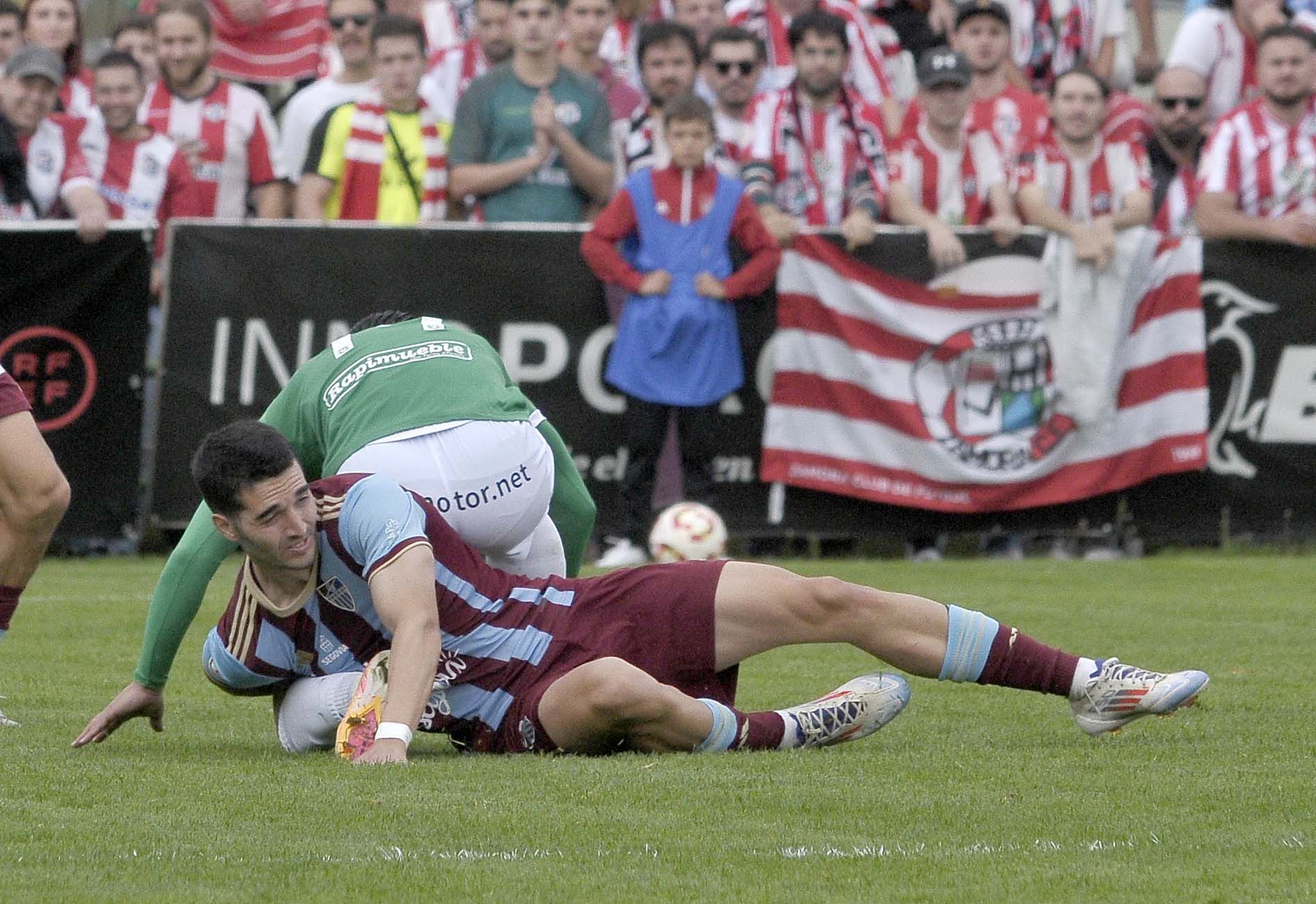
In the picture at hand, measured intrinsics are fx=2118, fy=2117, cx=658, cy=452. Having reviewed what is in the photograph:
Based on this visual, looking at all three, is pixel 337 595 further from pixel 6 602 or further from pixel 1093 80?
pixel 1093 80

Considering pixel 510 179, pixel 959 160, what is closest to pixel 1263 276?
pixel 959 160

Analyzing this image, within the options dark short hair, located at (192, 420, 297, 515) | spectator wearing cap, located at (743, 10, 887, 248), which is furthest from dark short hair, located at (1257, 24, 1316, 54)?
dark short hair, located at (192, 420, 297, 515)

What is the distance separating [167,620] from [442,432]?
1.13 meters

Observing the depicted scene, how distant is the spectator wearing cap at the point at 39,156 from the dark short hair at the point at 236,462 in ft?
20.2

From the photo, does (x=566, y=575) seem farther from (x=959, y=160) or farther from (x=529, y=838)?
Result: (x=959, y=160)

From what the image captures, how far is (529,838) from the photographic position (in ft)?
14.7

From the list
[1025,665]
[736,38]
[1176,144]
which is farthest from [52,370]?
[1025,665]

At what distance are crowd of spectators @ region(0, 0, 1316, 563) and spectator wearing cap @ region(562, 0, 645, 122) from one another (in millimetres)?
17

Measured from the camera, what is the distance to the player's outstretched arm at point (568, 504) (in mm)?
7289

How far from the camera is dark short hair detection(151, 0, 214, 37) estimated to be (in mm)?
11883

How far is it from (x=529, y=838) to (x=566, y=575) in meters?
2.85

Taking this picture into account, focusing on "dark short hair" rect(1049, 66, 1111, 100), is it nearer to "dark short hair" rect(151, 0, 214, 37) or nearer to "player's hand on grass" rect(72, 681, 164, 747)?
"dark short hair" rect(151, 0, 214, 37)

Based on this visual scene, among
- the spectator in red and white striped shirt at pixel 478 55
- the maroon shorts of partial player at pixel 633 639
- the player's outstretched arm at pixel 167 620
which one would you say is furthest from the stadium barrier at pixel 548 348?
the maroon shorts of partial player at pixel 633 639

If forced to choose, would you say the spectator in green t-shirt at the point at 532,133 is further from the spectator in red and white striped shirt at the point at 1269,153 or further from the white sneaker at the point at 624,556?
the spectator in red and white striped shirt at the point at 1269,153
